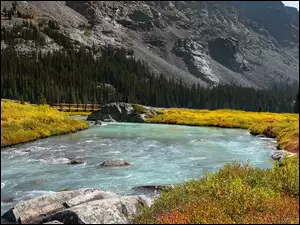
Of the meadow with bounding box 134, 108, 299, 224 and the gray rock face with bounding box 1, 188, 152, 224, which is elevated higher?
the meadow with bounding box 134, 108, 299, 224

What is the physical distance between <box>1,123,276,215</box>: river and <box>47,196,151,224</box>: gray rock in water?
4.21 meters

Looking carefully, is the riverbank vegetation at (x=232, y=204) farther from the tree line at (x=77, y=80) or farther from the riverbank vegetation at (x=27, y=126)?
the tree line at (x=77, y=80)

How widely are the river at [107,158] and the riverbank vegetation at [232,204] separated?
18.0ft

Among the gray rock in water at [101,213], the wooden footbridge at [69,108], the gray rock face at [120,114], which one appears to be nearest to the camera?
the gray rock in water at [101,213]

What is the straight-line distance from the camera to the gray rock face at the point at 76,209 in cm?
1201

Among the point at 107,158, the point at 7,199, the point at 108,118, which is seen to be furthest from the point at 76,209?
the point at 108,118

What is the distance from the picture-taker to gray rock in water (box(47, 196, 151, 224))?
38.9 ft

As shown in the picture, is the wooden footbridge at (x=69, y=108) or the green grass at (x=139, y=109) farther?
the wooden footbridge at (x=69, y=108)

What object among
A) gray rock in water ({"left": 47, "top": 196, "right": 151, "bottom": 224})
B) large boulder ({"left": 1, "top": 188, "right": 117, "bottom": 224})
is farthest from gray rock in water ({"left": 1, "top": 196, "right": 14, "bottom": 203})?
gray rock in water ({"left": 47, "top": 196, "right": 151, "bottom": 224})

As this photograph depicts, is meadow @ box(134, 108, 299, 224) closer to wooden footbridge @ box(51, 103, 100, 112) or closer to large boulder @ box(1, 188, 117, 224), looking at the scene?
large boulder @ box(1, 188, 117, 224)

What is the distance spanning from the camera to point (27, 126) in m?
39.9

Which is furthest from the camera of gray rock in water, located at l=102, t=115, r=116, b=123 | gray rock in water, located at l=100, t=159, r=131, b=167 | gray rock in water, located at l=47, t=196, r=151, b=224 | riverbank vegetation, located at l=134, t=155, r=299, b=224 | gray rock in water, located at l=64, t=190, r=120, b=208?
gray rock in water, located at l=102, t=115, r=116, b=123

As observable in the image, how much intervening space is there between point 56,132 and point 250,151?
2223 cm

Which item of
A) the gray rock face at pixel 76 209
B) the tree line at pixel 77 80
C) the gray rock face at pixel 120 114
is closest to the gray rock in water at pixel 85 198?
the gray rock face at pixel 76 209
